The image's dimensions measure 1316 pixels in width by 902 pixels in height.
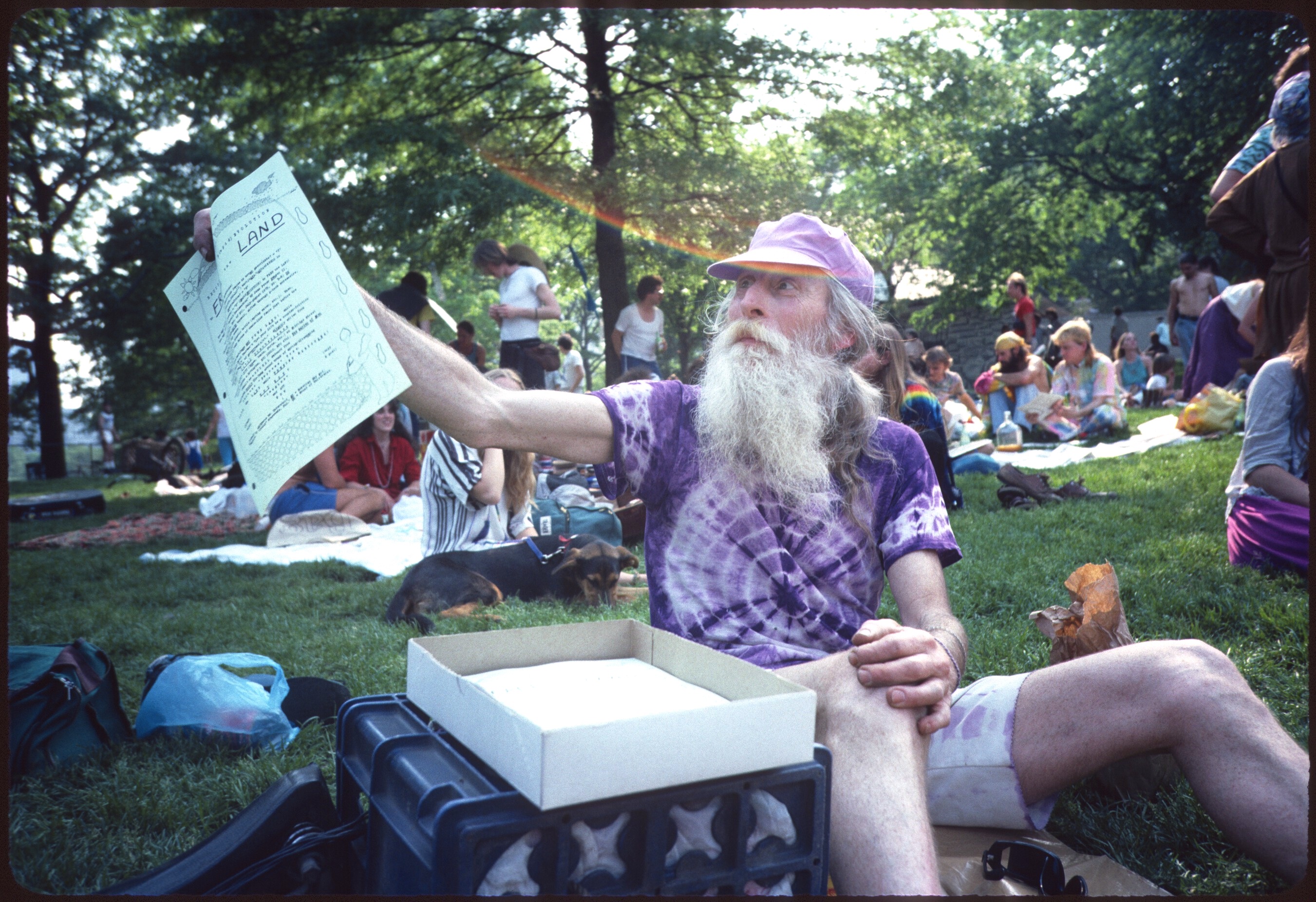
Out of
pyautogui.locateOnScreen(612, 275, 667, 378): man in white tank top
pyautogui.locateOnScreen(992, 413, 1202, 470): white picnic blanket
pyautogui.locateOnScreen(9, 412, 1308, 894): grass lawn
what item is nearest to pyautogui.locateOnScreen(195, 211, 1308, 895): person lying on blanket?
pyautogui.locateOnScreen(9, 412, 1308, 894): grass lawn

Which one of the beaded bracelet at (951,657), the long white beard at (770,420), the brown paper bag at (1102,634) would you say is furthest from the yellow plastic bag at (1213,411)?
the beaded bracelet at (951,657)

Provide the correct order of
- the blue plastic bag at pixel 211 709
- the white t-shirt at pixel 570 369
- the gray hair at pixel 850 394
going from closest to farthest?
the gray hair at pixel 850 394 → the blue plastic bag at pixel 211 709 → the white t-shirt at pixel 570 369

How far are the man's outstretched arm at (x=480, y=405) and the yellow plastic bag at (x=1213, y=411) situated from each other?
8.09 m

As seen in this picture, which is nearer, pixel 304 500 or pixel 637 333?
pixel 304 500

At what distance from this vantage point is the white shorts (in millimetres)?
1818

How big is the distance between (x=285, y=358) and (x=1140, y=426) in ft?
33.1

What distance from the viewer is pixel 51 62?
16.0 meters

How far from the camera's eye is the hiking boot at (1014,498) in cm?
625

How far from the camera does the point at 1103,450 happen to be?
8.48 m

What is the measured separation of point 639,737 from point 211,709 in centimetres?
218

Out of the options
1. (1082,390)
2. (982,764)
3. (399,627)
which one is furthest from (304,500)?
(1082,390)

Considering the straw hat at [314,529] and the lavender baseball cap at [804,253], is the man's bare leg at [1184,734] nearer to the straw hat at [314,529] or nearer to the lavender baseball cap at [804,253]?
the lavender baseball cap at [804,253]

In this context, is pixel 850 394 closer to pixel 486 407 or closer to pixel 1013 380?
pixel 486 407

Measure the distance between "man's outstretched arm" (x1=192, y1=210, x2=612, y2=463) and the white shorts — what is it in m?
0.94
